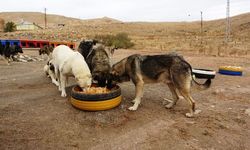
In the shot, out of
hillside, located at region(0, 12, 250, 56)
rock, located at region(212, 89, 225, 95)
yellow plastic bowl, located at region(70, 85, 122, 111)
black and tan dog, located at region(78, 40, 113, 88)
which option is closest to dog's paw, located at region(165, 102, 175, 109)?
yellow plastic bowl, located at region(70, 85, 122, 111)

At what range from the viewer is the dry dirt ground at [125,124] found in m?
4.21

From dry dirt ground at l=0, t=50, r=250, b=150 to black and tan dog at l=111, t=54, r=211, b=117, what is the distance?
1.87 feet

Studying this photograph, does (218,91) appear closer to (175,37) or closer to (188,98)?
(188,98)

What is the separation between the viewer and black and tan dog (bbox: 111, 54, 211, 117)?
5387mm

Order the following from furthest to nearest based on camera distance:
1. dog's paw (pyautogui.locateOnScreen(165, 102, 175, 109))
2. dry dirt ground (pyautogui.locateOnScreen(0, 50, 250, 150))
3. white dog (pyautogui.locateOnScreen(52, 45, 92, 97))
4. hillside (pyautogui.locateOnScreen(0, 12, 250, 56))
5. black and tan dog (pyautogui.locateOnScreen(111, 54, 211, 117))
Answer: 1. hillside (pyautogui.locateOnScreen(0, 12, 250, 56))
2. dog's paw (pyautogui.locateOnScreen(165, 102, 175, 109))
3. white dog (pyautogui.locateOnScreen(52, 45, 92, 97))
4. black and tan dog (pyautogui.locateOnScreen(111, 54, 211, 117))
5. dry dirt ground (pyautogui.locateOnScreen(0, 50, 250, 150))

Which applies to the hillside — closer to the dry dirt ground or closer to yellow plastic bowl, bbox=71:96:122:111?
the dry dirt ground

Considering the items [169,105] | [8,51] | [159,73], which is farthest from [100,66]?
[8,51]

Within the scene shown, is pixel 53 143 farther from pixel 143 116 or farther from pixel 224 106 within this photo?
pixel 224 106

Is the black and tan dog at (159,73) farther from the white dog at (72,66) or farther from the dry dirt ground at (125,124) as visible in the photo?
the white dog at (72,66)

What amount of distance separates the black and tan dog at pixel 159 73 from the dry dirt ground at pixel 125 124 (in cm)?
57

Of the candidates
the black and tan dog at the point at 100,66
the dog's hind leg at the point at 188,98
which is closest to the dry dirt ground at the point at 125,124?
the dog's hind leg at the point at 188,98

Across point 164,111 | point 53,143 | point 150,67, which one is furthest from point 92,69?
point 53,143

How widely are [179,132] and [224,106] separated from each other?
94.1 inches

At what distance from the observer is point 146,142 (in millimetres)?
4258
